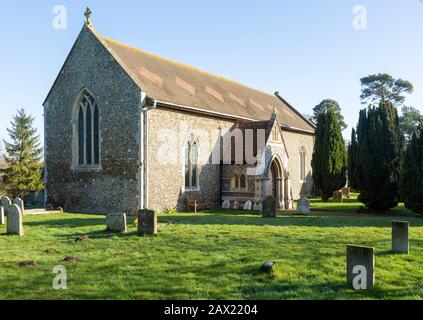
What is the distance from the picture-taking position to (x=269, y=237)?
1102cm

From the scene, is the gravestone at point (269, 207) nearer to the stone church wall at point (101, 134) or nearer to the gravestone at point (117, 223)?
the stone church wall at point (101, 134)

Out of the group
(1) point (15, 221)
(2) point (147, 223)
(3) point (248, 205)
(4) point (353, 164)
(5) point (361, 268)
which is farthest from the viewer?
(4) point (353, 164)

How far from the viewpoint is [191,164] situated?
20.3m

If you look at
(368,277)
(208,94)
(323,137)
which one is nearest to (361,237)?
(368,277)

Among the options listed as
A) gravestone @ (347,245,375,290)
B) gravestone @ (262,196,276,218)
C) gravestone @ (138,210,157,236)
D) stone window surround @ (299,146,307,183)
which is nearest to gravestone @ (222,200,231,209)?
gravestone @ (262,196,276,218)

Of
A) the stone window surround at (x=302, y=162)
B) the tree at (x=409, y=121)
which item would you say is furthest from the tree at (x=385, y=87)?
the stone window surround at (x=302, y=162)

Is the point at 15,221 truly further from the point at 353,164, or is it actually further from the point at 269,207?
the point at 353,164

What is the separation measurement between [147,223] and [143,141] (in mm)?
6683

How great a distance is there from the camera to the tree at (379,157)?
66.2 ft

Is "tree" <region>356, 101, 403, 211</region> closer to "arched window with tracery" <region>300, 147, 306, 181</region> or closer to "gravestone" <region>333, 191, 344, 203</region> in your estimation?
"gravestone" <region>333, 191, 344, 203</region>

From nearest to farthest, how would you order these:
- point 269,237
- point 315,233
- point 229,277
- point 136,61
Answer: point 229,277, point 269,237, point 315,233, point 136,61

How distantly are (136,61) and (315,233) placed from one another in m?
14.1

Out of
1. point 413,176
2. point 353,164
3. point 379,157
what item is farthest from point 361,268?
point 353,164

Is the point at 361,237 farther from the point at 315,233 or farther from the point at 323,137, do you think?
the point at 323,137
